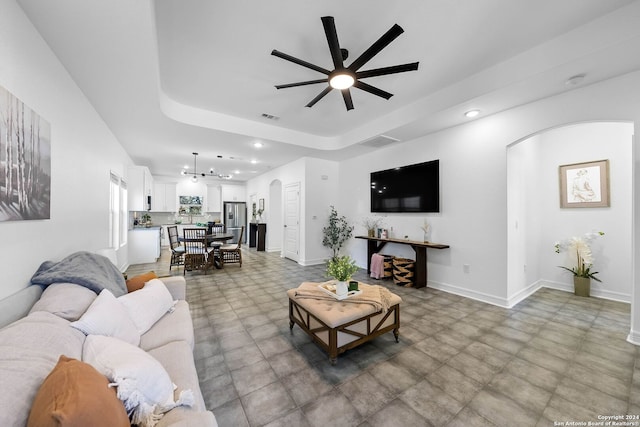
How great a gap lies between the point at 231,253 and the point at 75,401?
5.79 m

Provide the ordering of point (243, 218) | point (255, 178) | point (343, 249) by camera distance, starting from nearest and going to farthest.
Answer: point (343, 249) → point (255, 178) → point (243, 218)

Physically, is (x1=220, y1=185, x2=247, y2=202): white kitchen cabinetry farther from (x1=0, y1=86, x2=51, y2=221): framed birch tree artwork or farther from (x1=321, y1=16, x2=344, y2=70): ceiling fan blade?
(x1=321, y1=16, x2=344, y2=70): ceiling fan blade

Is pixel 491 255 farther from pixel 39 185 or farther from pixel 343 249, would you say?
pixel 39 185

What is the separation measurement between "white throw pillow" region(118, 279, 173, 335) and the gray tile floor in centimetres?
61

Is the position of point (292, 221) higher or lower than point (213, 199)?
lower

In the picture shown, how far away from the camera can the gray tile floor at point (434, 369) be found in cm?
161

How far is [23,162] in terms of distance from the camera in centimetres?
163

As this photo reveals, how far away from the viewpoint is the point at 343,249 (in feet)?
20.5

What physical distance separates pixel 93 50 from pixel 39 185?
129 centimetres

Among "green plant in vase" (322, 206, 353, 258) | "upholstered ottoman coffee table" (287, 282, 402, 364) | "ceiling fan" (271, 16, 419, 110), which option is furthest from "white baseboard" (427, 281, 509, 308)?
"ceiling fan" (271, 16, 419, 110)

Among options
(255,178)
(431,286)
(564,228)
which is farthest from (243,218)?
(564,228)

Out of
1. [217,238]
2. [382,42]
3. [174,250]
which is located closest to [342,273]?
[382,42]

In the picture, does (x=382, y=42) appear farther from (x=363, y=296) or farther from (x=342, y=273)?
(x=363, y=296)

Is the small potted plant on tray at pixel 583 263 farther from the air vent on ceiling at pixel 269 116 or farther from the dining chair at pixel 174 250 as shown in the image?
the dining chair at pixel 174 250
